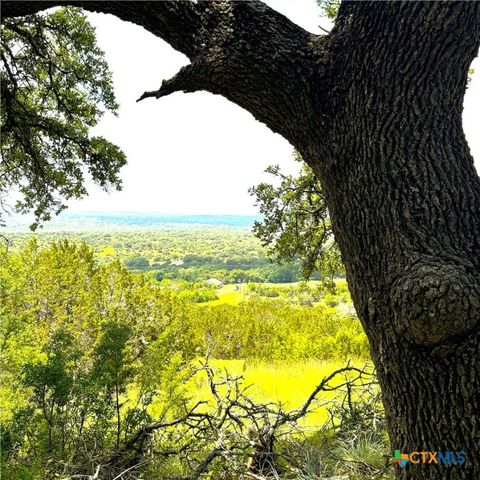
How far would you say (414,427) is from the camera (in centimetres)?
168

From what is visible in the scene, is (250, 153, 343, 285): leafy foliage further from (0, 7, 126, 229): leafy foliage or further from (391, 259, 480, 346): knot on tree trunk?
(391, 259, 480, 346): knot on tree trunk

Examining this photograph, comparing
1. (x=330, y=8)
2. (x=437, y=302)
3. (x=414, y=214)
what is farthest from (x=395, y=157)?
(x=330, y=8)

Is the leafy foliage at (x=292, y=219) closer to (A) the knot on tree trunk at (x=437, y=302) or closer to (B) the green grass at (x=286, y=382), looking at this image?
(B) the green grass at (x=286, y=382)

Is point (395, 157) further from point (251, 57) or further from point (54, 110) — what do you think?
point (54, 110)

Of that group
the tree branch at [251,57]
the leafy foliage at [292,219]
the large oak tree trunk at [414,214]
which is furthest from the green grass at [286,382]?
the tree branch at [251,57]

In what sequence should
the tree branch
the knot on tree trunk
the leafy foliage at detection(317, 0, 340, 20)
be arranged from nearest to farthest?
the knot on tree trunk < the tree branch < the leafy foliage at detection(317, 0, 340, 20)

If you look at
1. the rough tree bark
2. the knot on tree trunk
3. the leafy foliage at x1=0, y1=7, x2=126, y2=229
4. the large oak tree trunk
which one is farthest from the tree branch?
the leafy foliage at x1=0, y1=7, x2=126, y2=229

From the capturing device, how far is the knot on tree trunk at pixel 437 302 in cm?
152

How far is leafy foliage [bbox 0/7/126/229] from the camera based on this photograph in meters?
4.77

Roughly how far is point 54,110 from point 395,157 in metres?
4.87

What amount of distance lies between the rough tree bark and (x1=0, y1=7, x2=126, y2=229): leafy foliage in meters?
3.27

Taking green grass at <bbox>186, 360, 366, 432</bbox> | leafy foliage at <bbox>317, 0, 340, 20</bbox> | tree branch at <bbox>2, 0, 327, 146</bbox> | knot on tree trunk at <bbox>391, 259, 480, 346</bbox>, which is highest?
leafy foliage at <bbox>317, 0, 340, 20</bbox>

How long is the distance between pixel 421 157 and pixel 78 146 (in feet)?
14.2

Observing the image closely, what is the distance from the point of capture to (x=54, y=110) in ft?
17.7
